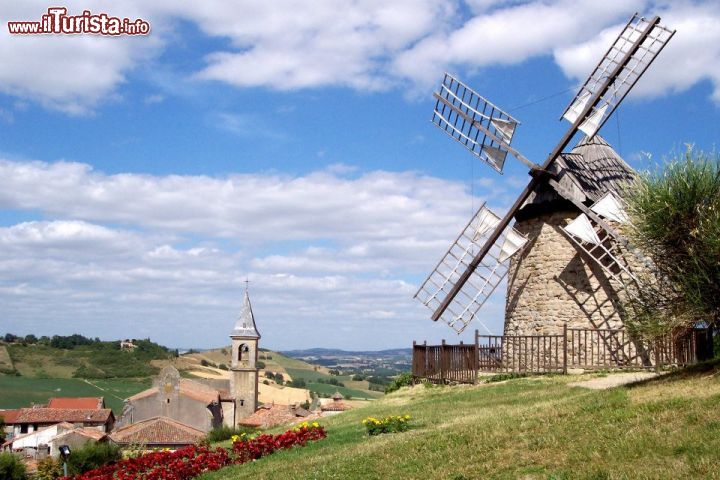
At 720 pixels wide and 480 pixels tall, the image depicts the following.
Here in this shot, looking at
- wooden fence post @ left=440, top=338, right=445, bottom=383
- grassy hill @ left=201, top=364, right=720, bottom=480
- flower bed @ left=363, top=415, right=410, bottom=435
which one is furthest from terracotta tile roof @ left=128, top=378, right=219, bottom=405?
grassy hill @ left=201, top=364, right=720, bottom=480

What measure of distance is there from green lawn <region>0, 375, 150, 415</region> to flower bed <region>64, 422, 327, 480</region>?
220 ft

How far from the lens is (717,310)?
12258mm

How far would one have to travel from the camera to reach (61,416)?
2525 inches

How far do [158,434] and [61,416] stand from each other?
19440mm

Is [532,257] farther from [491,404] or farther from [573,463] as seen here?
[573,463]

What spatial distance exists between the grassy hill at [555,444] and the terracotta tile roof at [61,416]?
55.5 meters

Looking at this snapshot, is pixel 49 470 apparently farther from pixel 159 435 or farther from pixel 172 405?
pixel 172 405

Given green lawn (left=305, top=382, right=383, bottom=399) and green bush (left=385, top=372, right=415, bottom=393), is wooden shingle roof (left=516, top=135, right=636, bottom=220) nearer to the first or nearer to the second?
green bush (left=385, top=372, right=415, bottom=393)

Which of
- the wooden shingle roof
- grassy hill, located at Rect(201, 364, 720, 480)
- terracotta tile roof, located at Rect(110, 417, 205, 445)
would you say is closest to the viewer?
grassy hill, located at Rect(201, 364, 720, 480)

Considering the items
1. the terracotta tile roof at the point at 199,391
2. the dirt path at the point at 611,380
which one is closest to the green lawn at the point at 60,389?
the terracotta tile roof at the point at 199,391

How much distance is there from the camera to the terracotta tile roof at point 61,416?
63.0m

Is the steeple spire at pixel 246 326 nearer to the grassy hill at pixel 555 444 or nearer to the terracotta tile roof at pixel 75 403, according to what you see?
the terracotta tile roof at pixel 75 403

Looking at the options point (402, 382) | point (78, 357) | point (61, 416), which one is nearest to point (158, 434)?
point (61, 416)

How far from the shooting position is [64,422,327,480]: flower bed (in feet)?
44.4
